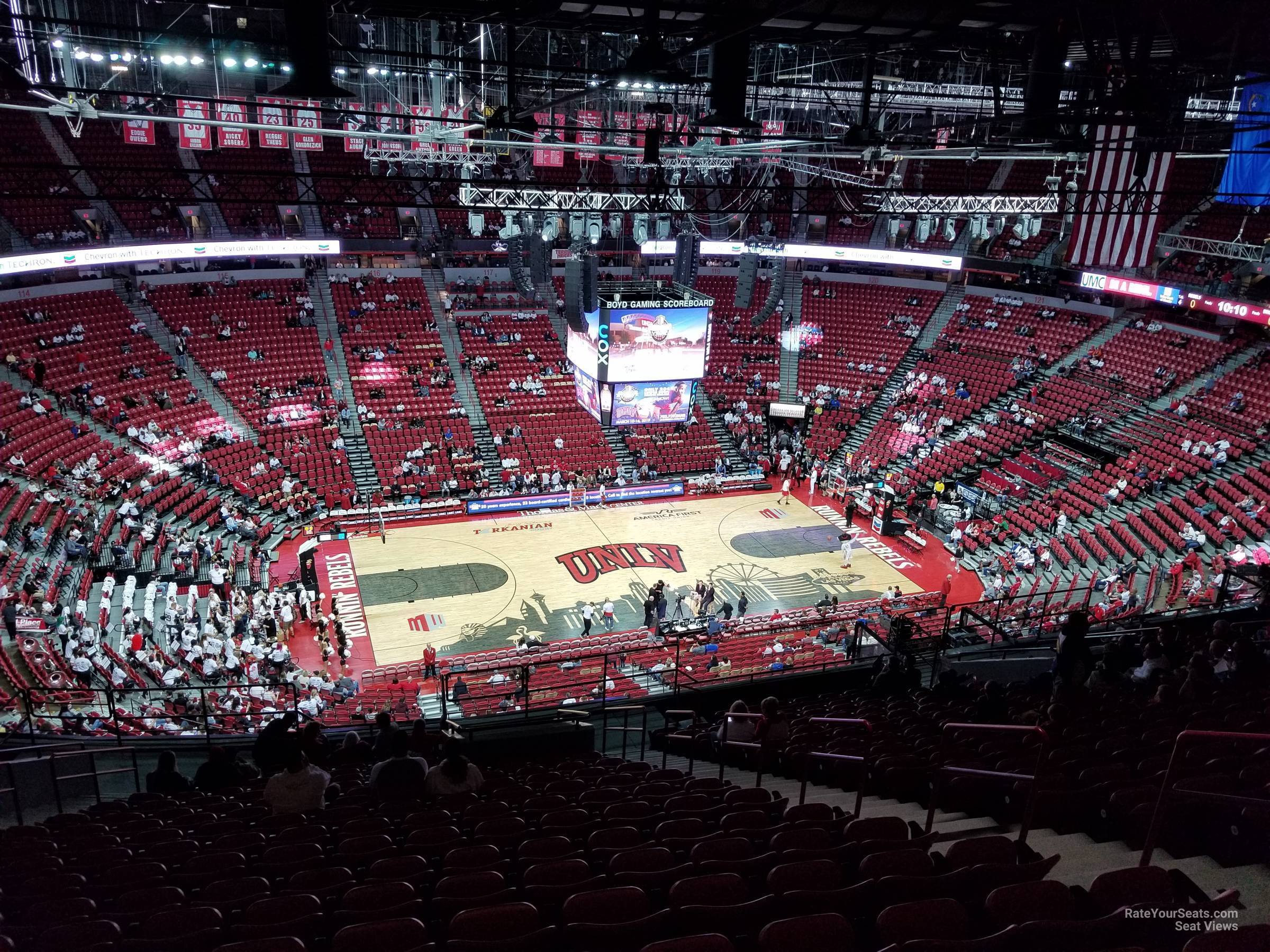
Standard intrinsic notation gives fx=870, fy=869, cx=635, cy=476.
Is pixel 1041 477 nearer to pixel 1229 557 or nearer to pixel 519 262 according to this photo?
pixel 1229 557

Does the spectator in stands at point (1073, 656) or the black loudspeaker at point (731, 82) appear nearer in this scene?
the spectator in stands at point (1073, 656)

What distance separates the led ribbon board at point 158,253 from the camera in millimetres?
24734

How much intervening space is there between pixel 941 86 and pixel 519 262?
16096 mm

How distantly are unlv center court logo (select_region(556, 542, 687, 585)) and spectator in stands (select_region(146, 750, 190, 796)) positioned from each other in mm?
15600

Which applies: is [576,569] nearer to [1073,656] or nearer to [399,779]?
[1073,656]

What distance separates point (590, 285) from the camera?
22.0 meters

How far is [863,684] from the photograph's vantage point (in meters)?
14.0

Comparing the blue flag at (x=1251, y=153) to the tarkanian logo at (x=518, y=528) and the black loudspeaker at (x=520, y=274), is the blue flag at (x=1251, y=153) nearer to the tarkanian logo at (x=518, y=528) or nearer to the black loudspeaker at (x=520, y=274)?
the tarkanian logo at (x=518, y=528)

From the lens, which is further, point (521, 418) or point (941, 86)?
point (521, 418)

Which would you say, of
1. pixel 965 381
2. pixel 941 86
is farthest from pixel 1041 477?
pixel 941 86

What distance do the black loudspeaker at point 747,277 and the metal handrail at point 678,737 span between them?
2029 centimetres

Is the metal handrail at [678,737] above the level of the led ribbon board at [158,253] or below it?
below

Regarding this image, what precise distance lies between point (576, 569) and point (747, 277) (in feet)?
39.5

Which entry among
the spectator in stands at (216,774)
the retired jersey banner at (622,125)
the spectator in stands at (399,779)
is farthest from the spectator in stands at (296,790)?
the retired jersey banner at (622,125)
